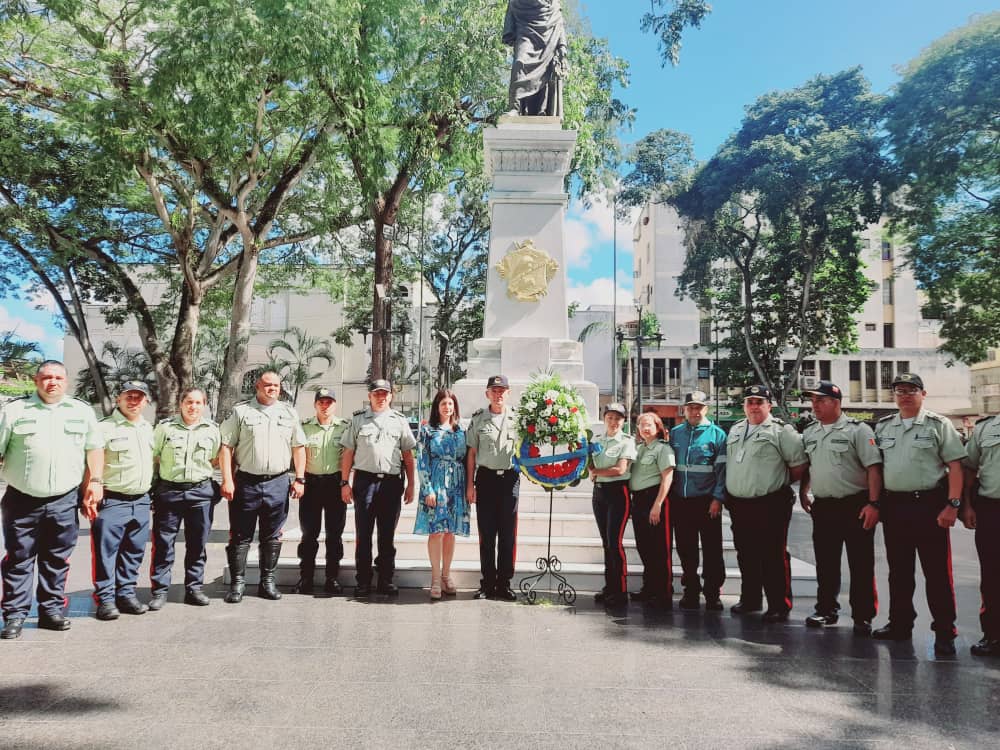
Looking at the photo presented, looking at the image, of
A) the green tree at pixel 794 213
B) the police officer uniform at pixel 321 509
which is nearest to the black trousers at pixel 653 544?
the police officer uniform at pixel 321 509

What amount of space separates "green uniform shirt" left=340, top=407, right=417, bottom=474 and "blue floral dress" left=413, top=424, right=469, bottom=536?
171mm

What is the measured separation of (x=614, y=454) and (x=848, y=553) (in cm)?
191

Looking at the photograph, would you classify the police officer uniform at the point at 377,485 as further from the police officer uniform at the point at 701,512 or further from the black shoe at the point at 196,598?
the police officer uniform at the point at 701,512

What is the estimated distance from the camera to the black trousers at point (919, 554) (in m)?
5.19

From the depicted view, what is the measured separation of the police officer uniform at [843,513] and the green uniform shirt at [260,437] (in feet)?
13.9

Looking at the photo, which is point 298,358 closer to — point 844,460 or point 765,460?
point 765,460

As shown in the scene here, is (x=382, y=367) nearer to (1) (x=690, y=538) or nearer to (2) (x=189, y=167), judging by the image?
(2) (x=189, y=167)

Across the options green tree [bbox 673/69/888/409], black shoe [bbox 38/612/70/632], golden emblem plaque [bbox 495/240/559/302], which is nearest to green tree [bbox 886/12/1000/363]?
green tree [bbox 673/69/888/409]

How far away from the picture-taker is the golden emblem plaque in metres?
9.84

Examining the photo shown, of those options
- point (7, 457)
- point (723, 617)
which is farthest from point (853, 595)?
point (7, 457)

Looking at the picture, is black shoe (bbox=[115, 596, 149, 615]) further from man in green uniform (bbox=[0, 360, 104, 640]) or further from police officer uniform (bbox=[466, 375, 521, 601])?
police officer uniform (bbox=[466, 375, 521, 601])

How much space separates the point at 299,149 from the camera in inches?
630

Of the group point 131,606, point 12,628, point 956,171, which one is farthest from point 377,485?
point 956,171

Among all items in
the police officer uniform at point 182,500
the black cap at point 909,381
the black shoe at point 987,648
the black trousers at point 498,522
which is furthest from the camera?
the black trousers at point 498,522
